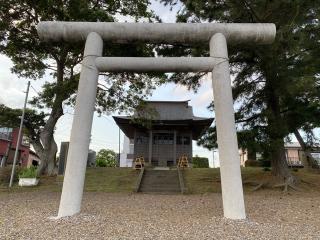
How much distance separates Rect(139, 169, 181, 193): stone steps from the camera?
1319cm

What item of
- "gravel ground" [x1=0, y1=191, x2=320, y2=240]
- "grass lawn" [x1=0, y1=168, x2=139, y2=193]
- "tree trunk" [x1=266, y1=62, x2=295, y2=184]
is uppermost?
"tree trunk" [x1=266, y1=62, x2=295, y2=184]

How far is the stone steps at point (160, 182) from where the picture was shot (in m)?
13.2

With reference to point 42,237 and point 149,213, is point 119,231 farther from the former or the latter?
point 149,213

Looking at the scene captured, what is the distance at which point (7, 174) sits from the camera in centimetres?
1517

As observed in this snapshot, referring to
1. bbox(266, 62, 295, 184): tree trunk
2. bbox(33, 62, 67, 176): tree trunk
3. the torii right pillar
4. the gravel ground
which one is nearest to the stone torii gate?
the torii right pillar

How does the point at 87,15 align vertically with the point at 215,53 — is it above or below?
above

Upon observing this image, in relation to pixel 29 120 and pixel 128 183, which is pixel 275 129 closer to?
pixel 128 183

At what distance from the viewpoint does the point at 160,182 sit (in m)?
14.7

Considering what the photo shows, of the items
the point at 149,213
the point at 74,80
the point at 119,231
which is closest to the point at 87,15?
the point at 74,80

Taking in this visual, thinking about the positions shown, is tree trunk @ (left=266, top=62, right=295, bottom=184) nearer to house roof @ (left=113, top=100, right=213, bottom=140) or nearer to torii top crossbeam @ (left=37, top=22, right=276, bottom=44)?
torii top crossbeam @ (left=37, top=22, right=276, bottom=44)

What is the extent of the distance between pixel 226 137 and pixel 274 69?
544 centimetres

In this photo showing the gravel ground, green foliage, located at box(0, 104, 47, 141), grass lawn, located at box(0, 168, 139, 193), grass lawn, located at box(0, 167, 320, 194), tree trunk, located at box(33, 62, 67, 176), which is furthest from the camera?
green foliage, located at box(0, 104, 47, 141)

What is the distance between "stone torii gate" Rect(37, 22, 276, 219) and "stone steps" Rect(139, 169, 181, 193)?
24.1 feet

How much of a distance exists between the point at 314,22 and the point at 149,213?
8.91 m
